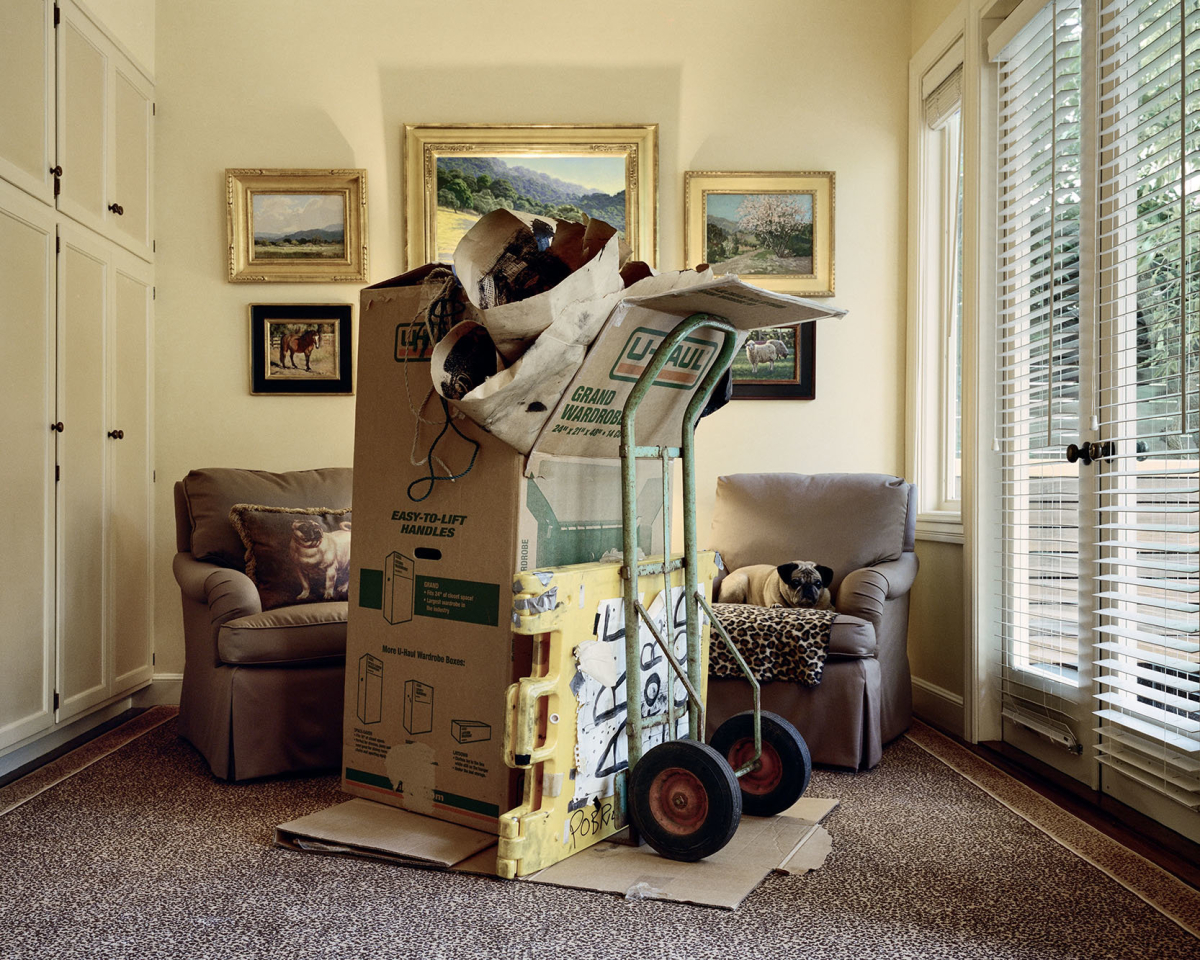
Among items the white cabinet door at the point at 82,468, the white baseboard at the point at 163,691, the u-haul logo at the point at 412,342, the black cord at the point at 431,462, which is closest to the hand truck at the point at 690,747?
the black cord at the point at 431,462

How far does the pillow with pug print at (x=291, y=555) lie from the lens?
9.78 ft

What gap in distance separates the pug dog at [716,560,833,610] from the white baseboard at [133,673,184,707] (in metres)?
2.17

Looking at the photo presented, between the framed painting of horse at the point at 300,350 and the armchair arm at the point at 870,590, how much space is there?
2.09 meters

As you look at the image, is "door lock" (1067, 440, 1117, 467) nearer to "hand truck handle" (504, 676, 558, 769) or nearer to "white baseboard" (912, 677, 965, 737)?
"white baseboard" (912, 677, 965, 737)

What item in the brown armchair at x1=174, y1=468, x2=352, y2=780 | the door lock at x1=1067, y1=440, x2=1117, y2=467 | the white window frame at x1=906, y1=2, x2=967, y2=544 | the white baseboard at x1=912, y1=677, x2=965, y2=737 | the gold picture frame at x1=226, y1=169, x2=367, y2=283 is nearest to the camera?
the door lock at x1=1067, y1=440, x2=1117, y2=467

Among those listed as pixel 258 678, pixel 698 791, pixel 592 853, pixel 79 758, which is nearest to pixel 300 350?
pixel 258 678

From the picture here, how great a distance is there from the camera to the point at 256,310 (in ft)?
12.5

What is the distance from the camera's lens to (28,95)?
2.86 m

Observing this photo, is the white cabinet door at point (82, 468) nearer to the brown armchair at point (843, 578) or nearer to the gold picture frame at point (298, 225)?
the gold picture frame at point (298, 225)

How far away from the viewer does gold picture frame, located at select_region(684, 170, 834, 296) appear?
12.6ft

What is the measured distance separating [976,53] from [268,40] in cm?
271

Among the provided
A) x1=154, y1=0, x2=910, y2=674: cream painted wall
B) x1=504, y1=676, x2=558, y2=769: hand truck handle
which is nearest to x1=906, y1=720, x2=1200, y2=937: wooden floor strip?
x1=504, y1=676, x2=558, y2=769: hand truck handle

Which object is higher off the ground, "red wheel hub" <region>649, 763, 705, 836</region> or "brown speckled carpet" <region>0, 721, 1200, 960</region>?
"red wheel hub" <region>649, 763, 705, 836</region>

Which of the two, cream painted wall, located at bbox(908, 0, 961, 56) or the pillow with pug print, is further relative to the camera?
cream painted wall, located at bbox(908, 0, 961, 56)
